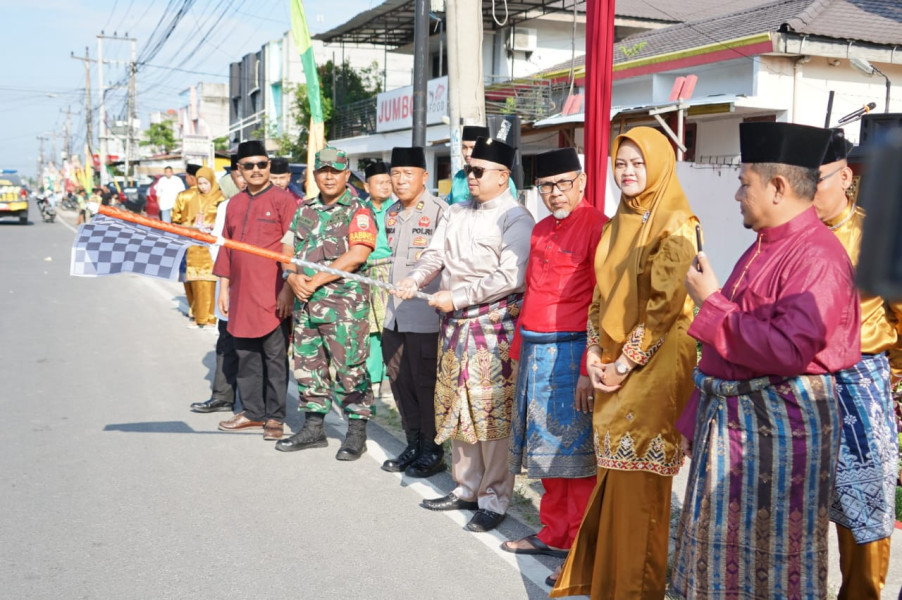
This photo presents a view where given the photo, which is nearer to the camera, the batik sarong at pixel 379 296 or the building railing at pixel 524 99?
the batik sarong at pixel 379 296

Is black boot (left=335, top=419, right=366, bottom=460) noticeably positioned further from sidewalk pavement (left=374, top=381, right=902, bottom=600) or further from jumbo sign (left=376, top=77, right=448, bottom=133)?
jumbo sign (left=376, top=77, right=448, bottom=133)

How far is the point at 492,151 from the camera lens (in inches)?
190

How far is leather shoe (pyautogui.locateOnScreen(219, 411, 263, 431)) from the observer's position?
6.82 meters

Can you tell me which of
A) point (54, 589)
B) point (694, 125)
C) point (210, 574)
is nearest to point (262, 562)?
point (210, 574)

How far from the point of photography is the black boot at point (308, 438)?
6.35m

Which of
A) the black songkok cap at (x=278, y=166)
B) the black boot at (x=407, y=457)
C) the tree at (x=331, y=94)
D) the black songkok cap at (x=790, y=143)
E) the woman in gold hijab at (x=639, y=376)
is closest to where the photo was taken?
the black songkok cap at (x=790, y=143)

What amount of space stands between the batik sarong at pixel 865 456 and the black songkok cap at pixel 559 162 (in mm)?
1570

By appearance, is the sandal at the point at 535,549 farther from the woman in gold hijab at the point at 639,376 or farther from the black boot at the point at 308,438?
the black boot at the point at 308,438

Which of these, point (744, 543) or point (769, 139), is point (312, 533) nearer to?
point (744, 543)

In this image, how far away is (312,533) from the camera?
479 cm

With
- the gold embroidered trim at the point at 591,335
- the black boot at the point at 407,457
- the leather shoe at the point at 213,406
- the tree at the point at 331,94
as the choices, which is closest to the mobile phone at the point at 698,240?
the gold embroidered trim at the point at 591,335

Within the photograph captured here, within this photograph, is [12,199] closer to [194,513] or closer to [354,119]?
[354,119]

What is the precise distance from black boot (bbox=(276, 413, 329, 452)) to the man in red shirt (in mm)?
2437

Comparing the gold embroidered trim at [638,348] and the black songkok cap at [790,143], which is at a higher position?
the black songkok cap at [790,143]
